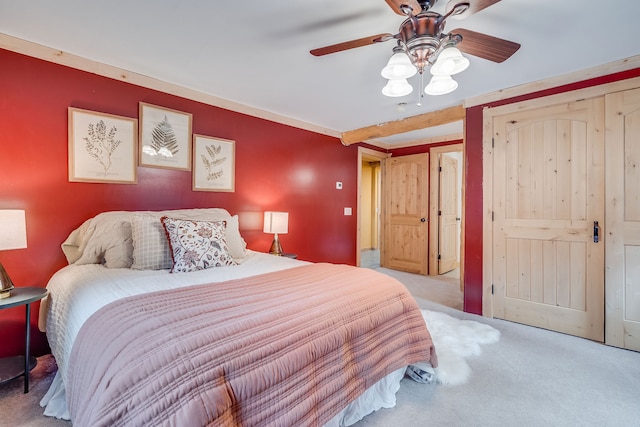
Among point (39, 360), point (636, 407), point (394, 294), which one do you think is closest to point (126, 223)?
point (39, 360)

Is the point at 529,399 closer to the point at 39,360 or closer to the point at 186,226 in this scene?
the point at 186,226

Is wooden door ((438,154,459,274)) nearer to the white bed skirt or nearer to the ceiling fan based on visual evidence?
the ceiling fan

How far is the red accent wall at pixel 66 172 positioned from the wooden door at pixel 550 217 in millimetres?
→ 2391

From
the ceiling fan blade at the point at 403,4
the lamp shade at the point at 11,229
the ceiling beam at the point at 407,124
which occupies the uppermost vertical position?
the ceiling beam at the point at 407,124

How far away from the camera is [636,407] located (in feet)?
5.35

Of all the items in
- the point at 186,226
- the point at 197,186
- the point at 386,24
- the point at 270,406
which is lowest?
the point at 270,406

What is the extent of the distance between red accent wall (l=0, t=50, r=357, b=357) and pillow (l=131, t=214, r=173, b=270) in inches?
22.2

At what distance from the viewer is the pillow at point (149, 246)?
1985mm

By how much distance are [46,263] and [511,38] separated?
3644mm

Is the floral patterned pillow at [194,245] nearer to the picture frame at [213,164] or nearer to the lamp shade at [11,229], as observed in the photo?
the lamp shade at [11,229]

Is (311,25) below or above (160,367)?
above

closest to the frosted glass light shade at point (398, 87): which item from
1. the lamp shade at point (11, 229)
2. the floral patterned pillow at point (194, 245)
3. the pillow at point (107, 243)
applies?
the floral patterned pillow at point (194, 245)

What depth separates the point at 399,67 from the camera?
1.63 metres

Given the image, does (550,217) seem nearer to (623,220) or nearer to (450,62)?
(623,220)
